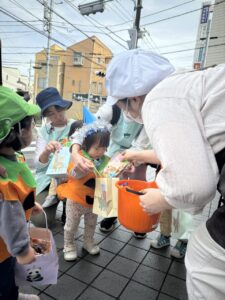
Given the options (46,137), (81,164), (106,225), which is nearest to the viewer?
(81,164)

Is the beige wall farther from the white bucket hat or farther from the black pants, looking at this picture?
the black pants

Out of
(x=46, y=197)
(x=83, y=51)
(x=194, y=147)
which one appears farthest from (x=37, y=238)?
(x=83, y=51)

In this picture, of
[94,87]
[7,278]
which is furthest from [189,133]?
[94,87]

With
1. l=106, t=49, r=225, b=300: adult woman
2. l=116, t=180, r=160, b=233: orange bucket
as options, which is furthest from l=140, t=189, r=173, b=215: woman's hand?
l=116, t=180, r=160, b=233: orange bucket

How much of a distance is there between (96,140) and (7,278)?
1.13 metres

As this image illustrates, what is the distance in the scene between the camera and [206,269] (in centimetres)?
83

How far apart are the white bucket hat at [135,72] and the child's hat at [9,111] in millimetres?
532

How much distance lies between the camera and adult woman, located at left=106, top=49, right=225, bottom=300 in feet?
2.26

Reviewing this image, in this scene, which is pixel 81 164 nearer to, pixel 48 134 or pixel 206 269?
pixel 48 134

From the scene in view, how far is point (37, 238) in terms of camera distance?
1.55m

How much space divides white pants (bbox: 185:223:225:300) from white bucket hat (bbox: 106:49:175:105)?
80 centimetres

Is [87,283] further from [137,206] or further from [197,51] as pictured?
[197,51]

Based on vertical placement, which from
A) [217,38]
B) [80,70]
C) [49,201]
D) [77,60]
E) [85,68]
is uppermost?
[77,60]

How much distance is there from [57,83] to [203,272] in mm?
27987
